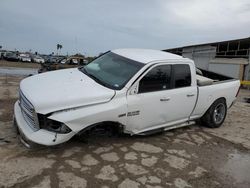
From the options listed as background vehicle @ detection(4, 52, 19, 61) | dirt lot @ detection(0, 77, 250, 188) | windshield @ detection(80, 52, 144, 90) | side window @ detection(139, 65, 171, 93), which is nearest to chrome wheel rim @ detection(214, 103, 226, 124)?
dirt lot @ detection(0, 77, 250, 188)

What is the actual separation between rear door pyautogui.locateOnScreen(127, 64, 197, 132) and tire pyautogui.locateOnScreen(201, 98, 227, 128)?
2.79ft

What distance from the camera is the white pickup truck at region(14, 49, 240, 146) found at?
13.8 ft

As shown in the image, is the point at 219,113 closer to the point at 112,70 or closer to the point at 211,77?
the point at 211,77

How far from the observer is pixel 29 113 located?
14.2ft

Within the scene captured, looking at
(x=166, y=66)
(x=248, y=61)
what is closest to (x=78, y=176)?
(x=166, y=66)

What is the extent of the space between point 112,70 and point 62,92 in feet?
4.55

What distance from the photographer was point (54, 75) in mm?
5508

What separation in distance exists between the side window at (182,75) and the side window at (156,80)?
0.21 m

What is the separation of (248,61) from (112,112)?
24.1m

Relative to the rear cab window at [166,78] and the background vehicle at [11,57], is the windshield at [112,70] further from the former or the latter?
the background vehicle at [11,57]

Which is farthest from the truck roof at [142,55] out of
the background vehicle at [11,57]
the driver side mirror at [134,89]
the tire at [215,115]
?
the background vehicle at [11,57]

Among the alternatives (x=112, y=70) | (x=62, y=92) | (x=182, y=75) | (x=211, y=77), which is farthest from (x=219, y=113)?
(x=62, y=92)

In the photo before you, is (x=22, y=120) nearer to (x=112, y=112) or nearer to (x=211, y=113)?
(x=112, y=112)

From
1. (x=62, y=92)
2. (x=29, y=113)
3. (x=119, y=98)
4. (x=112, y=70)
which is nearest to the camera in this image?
(x=29, y=113)
